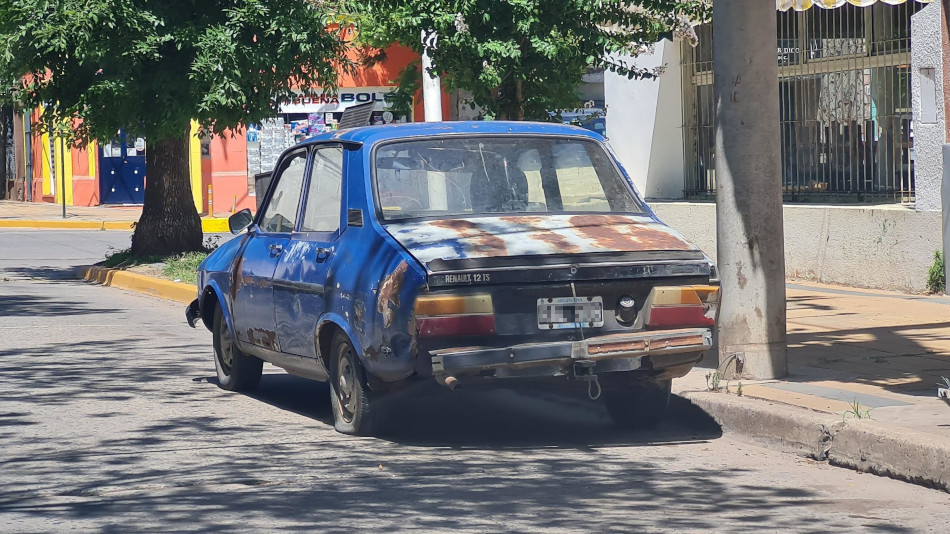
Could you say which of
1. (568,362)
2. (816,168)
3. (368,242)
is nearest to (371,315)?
(368,242)

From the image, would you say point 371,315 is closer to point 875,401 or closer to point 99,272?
point 875,401

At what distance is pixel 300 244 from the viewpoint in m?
7.90

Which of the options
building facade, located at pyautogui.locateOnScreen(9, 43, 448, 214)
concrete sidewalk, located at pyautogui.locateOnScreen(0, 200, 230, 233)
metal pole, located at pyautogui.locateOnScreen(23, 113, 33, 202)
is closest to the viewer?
concrete sidewalk, located at pyautogui.locateOnScreen(0, 200, 230, 233)

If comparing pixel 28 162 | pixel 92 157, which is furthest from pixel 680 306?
pixel 28 162

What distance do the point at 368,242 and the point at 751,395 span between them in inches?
90.6

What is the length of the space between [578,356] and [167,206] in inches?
494

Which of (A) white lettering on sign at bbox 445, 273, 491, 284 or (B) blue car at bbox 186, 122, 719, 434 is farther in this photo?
(B) blue car at bbox 186, 122, 719, 434

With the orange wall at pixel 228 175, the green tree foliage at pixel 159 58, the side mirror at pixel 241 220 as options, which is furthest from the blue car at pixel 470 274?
the orange wall at pixel 228 175

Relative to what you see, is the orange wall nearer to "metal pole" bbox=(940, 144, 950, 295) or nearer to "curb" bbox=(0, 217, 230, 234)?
"curb" bbox=(0, 217, 230, 234)

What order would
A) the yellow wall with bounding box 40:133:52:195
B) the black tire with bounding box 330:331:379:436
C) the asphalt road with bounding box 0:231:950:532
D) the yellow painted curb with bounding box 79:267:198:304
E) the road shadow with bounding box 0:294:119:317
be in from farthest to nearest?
the yellow wall with bounding box 40:133:52:195 → the yellow painted curb with bounding box 79:267:198:304 → the road shadow with bounding box 0:294:119:317 → the black tire with bounding box 330:331:379:436 → the asphalt road with bounding box 0:231:950:532

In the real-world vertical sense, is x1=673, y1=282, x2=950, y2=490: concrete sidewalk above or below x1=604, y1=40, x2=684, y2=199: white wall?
below

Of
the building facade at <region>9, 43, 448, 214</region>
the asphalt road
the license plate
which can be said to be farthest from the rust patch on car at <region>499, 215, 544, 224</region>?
the building facade at <region>9, 43, 448, 214</region>

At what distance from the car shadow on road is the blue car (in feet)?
0.68

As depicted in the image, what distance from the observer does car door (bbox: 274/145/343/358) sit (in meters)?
7.52
